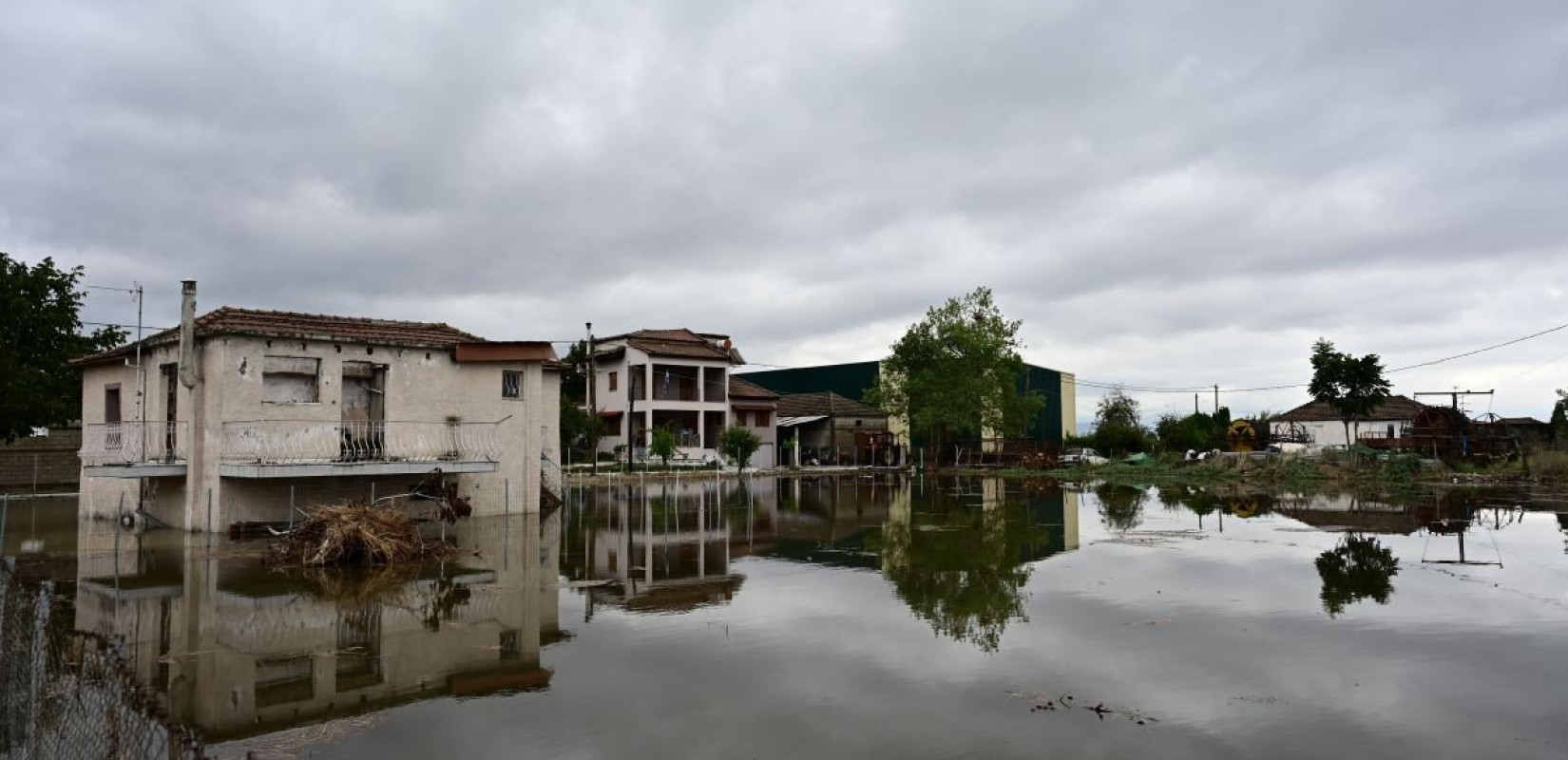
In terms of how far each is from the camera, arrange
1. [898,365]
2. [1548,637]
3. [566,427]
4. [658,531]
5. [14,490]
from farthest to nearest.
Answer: [898,365] → [566,427] → [14,490] → [658,531] → [1548,637]

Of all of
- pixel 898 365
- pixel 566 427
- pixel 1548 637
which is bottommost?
pixel 1548 637

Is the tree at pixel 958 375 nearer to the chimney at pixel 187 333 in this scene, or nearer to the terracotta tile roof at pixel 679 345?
the terracotta tile roof at pixel 679 345

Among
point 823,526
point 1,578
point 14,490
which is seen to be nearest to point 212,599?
point 1,578

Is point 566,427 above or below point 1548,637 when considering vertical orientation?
above

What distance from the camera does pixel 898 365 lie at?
55375 mm

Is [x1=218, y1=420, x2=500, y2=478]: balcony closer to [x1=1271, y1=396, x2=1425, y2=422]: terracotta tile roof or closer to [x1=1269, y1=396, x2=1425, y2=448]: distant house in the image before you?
[x1=1269, y1=396, x2=1425, y2=448]: distant house

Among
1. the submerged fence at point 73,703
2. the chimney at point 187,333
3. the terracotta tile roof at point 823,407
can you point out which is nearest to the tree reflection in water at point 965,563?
the submerged fence at point 73,703

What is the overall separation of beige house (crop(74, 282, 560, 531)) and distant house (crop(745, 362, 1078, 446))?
140 ft

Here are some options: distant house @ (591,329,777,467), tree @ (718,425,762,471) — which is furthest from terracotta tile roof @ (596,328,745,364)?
tree @ (718,425,762,471)

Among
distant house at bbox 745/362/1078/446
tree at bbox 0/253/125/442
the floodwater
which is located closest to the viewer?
the floodwater

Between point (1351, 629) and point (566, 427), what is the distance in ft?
124

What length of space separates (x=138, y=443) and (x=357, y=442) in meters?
4.66

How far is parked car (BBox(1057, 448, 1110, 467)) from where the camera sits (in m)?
54.1

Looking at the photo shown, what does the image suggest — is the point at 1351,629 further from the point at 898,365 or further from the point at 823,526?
the point at 898,365
